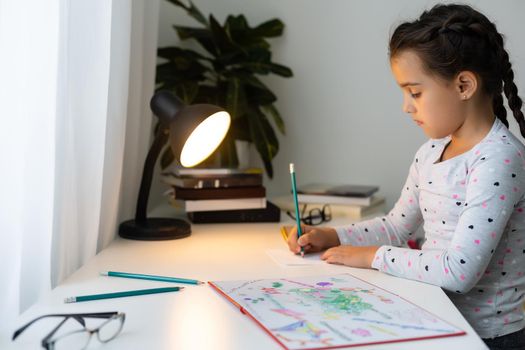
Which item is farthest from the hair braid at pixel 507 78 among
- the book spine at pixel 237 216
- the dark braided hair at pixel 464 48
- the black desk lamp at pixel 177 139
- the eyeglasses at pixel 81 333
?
the eyeglasses at pixel 81 333

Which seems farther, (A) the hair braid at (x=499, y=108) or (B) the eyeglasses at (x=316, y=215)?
(B) the eyeglasses at (x=316, y=215)

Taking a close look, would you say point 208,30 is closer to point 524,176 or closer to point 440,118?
point 440,118

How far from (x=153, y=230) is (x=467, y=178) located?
0.66m

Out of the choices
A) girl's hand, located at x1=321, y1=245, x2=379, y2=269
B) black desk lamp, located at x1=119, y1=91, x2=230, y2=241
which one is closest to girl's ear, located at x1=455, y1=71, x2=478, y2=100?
girl's hand, located at x1=321, y1=245, x2=379, y2=269

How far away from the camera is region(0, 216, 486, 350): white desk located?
715mm

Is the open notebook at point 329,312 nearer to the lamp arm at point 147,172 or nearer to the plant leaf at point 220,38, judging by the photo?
the lamp arm at point 147,172

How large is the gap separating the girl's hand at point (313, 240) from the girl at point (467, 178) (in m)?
0.01

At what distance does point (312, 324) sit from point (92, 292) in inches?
14.2

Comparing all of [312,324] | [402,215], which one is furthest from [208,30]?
[312,324]

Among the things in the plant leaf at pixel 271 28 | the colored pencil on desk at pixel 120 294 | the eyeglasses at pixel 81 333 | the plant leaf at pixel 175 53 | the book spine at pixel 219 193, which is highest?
the plant leaf at pixel 271 28

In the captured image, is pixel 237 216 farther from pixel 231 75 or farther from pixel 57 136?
pixel 57 136

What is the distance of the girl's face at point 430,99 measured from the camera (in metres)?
1.12

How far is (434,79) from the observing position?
3.68 ft

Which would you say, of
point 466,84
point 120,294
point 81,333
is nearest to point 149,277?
point 120,294
